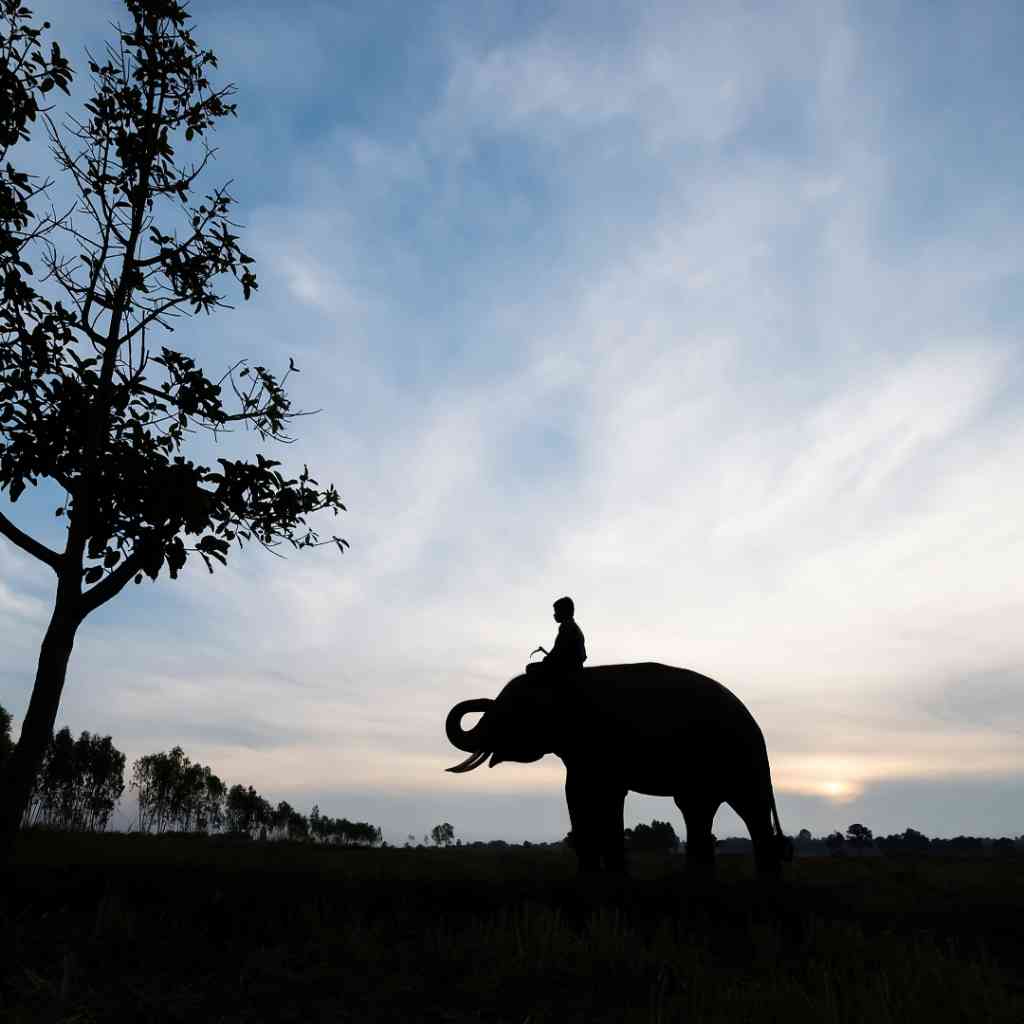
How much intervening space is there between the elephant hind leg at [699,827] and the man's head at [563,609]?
3077 mm

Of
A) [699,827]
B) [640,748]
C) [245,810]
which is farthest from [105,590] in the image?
[245,810]

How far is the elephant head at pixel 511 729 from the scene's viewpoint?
11883 millimetres

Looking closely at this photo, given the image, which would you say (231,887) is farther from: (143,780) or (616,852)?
Result: (143,780)

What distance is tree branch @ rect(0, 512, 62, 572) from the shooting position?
10.5 m

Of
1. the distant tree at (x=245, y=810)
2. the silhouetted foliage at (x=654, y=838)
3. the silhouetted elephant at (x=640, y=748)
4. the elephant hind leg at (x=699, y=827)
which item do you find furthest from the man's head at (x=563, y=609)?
the distant tree at (x=245, y=810)

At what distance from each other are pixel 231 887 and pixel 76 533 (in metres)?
5.20

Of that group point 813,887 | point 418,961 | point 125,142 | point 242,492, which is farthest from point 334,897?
point 125,142

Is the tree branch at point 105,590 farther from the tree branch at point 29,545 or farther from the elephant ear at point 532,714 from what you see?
the elephant ear at point 532,714

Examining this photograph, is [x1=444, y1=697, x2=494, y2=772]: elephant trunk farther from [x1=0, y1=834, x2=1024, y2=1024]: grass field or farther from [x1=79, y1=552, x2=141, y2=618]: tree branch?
[x1=79, y1=552, x2=141, y2=618]: tree branch

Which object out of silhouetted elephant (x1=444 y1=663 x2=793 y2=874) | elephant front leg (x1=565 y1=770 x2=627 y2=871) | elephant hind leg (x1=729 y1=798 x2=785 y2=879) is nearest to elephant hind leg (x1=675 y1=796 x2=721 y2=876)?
silhouetted elephant (x1=444 y1=663 x2=793 y2=874)

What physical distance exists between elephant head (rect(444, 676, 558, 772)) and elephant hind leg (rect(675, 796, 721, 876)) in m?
2.14

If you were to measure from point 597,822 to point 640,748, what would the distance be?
1182mm

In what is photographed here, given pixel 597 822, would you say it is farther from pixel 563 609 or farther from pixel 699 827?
pixel 563 609

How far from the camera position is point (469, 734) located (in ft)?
41.2
